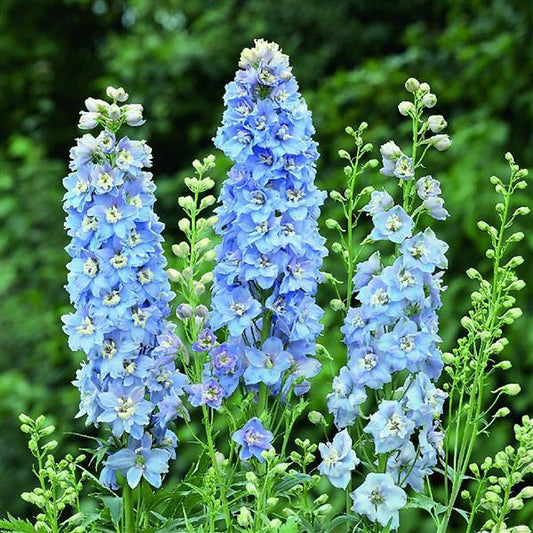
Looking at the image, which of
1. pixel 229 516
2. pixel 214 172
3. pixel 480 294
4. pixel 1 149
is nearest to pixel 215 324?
pixel 229 516

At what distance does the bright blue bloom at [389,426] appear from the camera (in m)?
1.47

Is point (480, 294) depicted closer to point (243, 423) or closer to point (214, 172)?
point (243, 423)

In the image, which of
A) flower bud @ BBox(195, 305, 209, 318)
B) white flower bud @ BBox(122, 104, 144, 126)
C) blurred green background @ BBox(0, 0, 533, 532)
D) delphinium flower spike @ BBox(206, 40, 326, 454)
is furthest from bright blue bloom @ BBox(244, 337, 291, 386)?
blurred green background @ BBox(0, 0, 533, 532)

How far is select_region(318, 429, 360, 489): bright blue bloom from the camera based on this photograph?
1.52 m

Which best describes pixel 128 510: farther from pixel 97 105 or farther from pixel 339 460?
pixel 97 105

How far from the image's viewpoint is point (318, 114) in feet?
13.3

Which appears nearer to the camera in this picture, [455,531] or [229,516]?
[229,516]

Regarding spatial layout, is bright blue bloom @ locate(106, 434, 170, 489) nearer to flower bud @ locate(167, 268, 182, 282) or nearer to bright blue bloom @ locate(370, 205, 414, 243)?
flower bud @ locate(167, 268, 182, 282)

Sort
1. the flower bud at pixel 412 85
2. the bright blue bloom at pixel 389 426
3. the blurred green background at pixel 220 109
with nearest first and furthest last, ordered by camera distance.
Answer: the bright blue bloom at pixel 389 426 → the flower bud at pixel 412 85 → the blurred green background at pixel 220 109

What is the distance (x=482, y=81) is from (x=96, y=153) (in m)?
2.51

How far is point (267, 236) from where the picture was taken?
151cm

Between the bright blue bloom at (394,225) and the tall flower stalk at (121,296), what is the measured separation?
31 cm

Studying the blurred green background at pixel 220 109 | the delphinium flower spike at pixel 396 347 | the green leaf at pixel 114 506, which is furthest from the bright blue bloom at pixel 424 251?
the blurred green background at pixel 220 109

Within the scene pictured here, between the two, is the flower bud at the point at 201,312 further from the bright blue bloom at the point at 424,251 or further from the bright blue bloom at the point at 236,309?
the bright blue bloom at the point at 424,251
